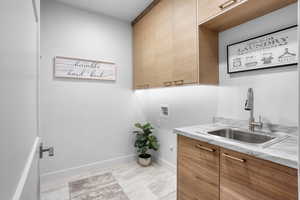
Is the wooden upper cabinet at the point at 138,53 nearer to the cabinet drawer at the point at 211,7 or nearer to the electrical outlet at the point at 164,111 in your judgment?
the electrical outlet at the point at 164,111

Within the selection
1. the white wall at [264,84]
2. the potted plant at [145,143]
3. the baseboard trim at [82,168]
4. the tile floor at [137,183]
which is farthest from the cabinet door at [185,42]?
the baseboard trim at [82,168]

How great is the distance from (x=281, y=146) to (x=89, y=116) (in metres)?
2.33

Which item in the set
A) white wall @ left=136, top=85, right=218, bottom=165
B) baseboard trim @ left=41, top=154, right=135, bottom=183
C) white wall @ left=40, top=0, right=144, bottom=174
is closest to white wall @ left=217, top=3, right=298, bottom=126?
white wall @ left=136, top=85, right=218, bottom=165

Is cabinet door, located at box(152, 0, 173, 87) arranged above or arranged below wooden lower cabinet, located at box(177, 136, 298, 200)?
above

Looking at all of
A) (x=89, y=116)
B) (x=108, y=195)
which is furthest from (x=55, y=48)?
(x=108, y=195)

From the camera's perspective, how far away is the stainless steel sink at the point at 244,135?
1.30 metres

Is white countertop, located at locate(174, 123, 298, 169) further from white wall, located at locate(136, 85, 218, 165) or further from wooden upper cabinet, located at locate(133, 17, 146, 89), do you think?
wooden upper cabinet, located at locate(133, 17, 146, 89)

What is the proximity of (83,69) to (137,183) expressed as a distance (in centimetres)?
186

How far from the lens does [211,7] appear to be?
1420mm

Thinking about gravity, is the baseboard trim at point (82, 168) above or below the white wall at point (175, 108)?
below

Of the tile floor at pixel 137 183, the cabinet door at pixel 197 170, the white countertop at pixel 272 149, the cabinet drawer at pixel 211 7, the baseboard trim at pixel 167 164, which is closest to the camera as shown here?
the white countertop at pixel 272 149

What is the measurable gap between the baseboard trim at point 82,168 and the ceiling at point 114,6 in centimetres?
246

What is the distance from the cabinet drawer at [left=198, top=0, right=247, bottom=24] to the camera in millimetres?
1287

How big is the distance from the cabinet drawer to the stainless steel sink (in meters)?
1.11
